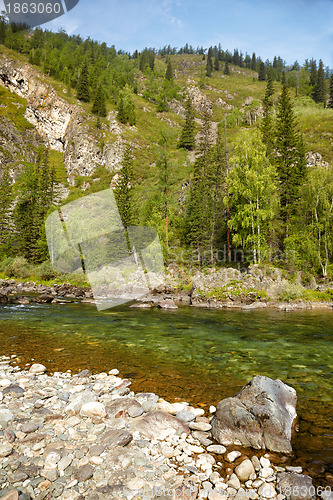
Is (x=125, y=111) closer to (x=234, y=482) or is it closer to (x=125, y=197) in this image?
(x=125, y=197)

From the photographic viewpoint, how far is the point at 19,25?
15175 centimetres

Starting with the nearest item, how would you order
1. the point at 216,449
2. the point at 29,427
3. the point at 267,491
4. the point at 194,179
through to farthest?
the point at 267,491 < the point at 216,449 < the point at 29,427 < the point at 194,179

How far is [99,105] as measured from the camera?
9900 cm

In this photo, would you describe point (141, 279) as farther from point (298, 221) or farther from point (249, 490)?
point (249, 490)

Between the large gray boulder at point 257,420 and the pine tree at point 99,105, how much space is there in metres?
112

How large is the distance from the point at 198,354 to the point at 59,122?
114m

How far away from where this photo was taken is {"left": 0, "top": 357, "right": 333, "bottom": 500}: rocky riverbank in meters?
3.24

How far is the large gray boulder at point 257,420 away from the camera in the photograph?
4332 mm

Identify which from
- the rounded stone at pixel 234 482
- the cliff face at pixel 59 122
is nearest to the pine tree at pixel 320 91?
the cliff face at pixel 59 122

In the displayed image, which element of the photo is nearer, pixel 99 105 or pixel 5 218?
pixel 5 218

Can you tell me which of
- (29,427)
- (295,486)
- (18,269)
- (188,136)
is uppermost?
(188,136)

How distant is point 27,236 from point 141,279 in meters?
30.0

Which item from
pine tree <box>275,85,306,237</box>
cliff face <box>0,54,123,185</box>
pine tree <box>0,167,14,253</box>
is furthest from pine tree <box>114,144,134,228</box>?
cliff face <box>0,54,123,185</box>

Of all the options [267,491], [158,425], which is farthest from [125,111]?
[267,491]
